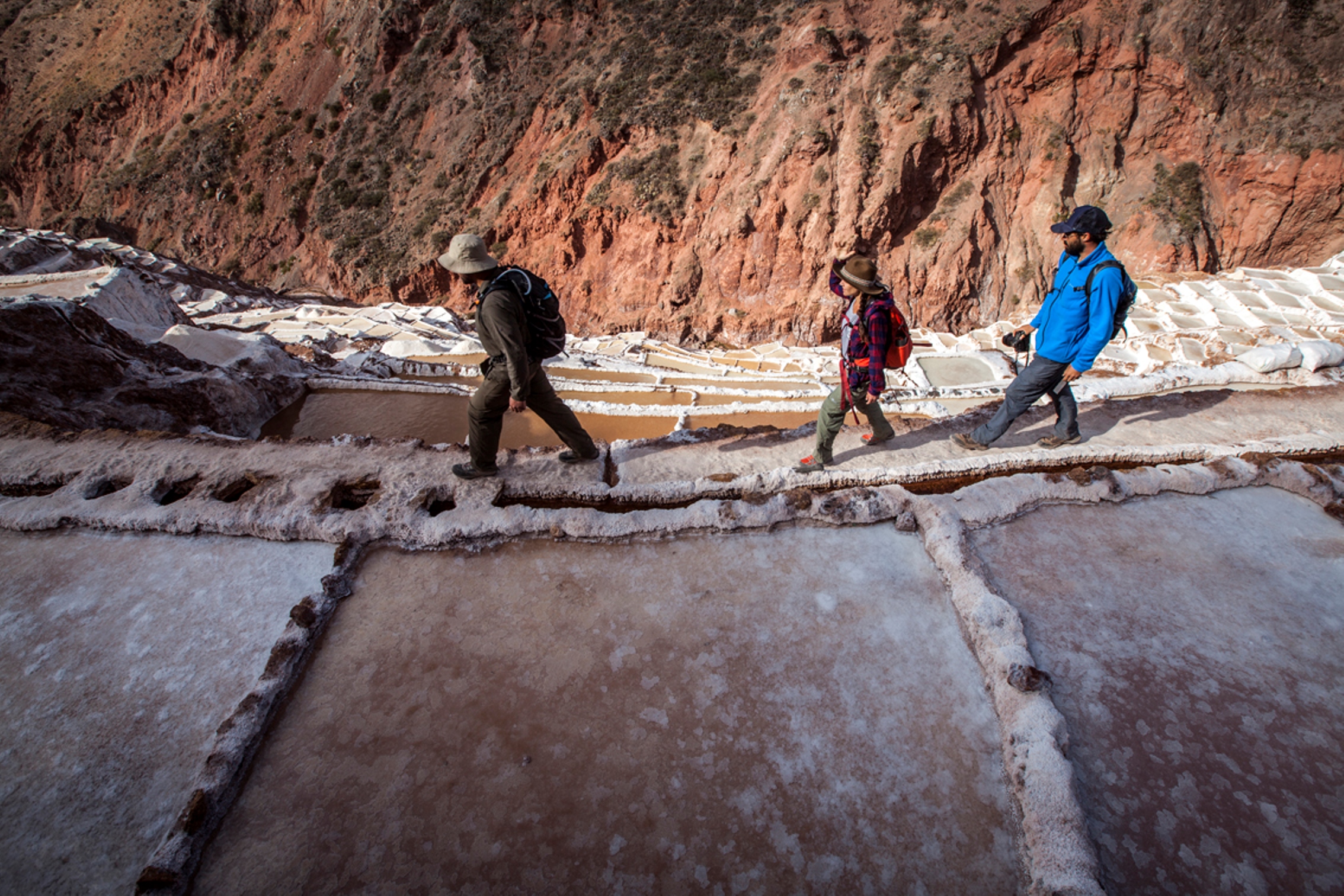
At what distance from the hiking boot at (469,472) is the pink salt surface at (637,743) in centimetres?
85

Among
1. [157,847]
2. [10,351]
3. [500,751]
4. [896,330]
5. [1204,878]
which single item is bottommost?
[157,847]

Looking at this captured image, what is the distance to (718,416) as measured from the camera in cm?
803

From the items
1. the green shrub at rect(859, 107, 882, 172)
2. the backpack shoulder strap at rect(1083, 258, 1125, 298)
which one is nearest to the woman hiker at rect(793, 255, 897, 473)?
the backpack shoulder strap at rect(1083, 258, 1125, 298)

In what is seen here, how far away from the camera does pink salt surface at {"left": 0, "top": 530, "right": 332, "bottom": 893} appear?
2.04 meters

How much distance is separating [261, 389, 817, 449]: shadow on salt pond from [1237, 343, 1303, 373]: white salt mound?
14.7ft

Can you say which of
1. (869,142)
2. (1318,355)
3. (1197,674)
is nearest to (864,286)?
(1197,674)

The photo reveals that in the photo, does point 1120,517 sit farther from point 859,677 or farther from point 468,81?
point 468,81

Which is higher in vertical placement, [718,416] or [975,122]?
[975,122]

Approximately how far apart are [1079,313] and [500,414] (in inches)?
156

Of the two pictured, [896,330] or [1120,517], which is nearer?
[1120,517]

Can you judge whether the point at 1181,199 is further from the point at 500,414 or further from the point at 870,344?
the point at 500,414

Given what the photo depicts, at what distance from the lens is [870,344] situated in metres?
3.72

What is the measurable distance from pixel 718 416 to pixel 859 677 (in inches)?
225

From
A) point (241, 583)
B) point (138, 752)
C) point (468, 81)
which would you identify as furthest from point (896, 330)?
point (468, 81)
